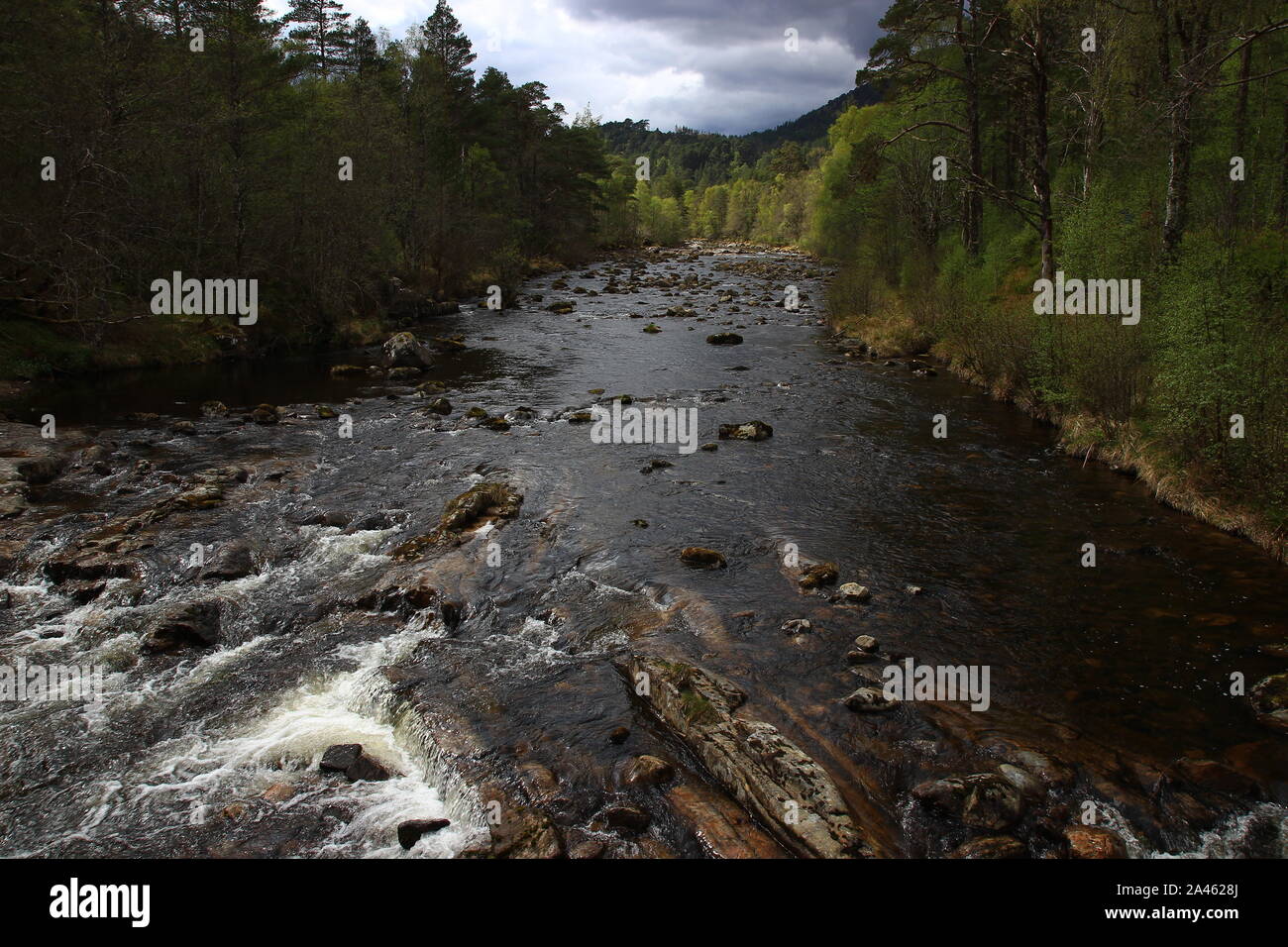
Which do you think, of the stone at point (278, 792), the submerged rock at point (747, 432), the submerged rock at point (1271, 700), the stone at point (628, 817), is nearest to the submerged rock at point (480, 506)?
the stone at point (278, 792)

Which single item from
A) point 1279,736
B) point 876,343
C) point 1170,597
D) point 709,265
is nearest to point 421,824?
point 1279,736

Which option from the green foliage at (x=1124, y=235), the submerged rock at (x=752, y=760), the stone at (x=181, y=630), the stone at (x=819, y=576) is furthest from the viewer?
the green foliage at (x=1124, y=235)

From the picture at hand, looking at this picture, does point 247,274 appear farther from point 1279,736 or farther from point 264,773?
point 1279,736

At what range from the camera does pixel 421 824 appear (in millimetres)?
7008

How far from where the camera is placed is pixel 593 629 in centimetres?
1101

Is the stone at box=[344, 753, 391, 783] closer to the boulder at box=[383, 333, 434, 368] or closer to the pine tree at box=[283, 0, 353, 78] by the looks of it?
the boulder at box=[383, 333, 434, 368]

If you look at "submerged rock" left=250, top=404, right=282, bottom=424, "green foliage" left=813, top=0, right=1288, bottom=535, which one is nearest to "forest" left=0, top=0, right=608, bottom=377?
"submerged rock" left=250, top=404, right=282, bottom=424

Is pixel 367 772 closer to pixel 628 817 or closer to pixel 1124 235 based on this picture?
pixel 628 817

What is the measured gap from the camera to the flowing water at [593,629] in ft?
24.3

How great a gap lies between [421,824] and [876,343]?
29.7m

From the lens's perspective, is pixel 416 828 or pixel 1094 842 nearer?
pixel 1094 842

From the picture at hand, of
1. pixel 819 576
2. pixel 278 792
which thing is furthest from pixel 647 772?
pixel 819 576

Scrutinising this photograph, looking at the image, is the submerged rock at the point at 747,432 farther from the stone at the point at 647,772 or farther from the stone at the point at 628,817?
the stone at the point at 628,817

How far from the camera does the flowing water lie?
24.3 feet
